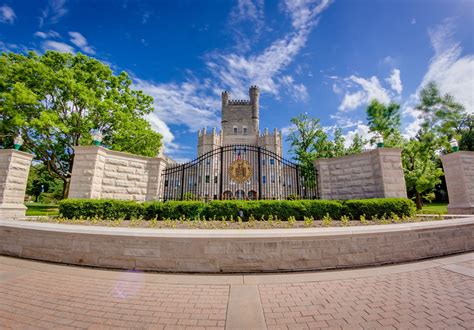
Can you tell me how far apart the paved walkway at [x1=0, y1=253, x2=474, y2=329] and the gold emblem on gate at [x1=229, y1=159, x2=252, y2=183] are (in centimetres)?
644

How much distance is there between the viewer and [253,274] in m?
3.98

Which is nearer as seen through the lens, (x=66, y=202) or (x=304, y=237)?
(x=304, y=237)

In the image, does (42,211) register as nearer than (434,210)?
Yes

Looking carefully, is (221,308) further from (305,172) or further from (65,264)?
(305,172)

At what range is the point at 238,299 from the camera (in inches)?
117

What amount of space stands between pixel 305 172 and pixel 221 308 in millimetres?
8919

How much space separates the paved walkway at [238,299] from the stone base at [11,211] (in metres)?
6.42

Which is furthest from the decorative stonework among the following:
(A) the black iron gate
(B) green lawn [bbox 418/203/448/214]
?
(B) green lawn [bbox 418/203/448/214]

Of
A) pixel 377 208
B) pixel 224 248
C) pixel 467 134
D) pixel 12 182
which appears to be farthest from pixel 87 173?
pixel 467 134

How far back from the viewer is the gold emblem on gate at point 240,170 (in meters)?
10.1

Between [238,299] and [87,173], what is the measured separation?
7.96 m

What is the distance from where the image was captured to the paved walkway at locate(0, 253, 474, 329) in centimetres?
245

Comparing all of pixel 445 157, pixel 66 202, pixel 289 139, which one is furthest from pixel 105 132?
pixel 445 157

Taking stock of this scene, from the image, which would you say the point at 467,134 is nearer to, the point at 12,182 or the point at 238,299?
the point at 238,299
